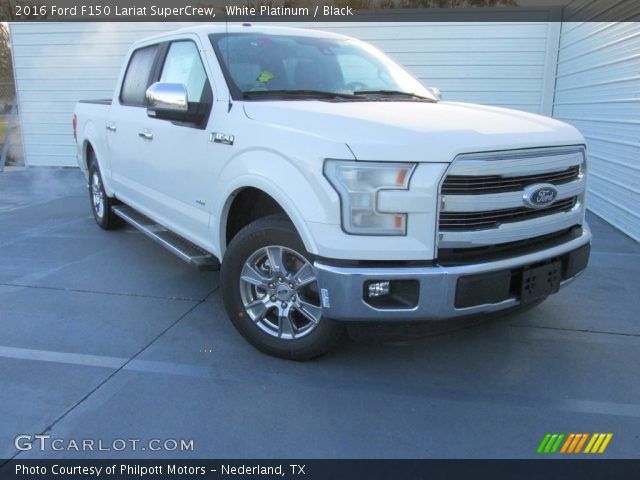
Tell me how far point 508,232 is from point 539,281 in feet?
1.21

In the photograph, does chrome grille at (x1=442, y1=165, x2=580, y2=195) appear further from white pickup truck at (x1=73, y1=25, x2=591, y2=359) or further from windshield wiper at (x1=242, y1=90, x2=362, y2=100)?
windshield wiper at (x1=242, y1=90, x2=362, y2=100)

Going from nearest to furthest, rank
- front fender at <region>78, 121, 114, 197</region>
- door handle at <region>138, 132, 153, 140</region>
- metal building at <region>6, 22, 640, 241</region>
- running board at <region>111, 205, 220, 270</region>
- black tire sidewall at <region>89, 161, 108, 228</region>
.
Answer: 1. running board at <region>111, 205, 220, 270</region>
2. door handle at <region>138, 132, 153, 140</region>
3. front fender at <region>78, 121, 114, 197</region>
4. black tire sidewall at <region>89, 161, 108, 228</region>
5. metal building at <region>6, 22, 640, 241</region>

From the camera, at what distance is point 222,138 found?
361 cm

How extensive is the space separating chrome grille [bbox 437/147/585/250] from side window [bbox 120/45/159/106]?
3.42 metres

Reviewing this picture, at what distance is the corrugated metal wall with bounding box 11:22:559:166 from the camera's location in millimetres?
10008

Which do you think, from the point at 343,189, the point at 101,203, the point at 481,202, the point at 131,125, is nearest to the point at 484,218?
the point at 481,202

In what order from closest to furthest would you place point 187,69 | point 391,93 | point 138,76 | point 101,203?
point 391,93, point 187,69, point 138,76, point 101,203

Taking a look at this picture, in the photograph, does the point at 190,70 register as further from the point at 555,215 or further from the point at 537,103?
the point at 537,103

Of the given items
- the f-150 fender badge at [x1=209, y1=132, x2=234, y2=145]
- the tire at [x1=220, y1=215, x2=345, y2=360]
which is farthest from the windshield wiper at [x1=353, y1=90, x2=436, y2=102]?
the tire at [x1=220, y1=215, x2=345, y2=360]

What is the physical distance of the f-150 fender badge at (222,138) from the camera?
3.54 m

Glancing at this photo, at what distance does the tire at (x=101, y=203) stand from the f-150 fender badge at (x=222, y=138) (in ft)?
10.5

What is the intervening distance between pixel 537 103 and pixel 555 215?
25.4 ft

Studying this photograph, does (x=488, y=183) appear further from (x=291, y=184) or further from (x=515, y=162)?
(x=291, y=184)

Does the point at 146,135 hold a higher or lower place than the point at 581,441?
higher
